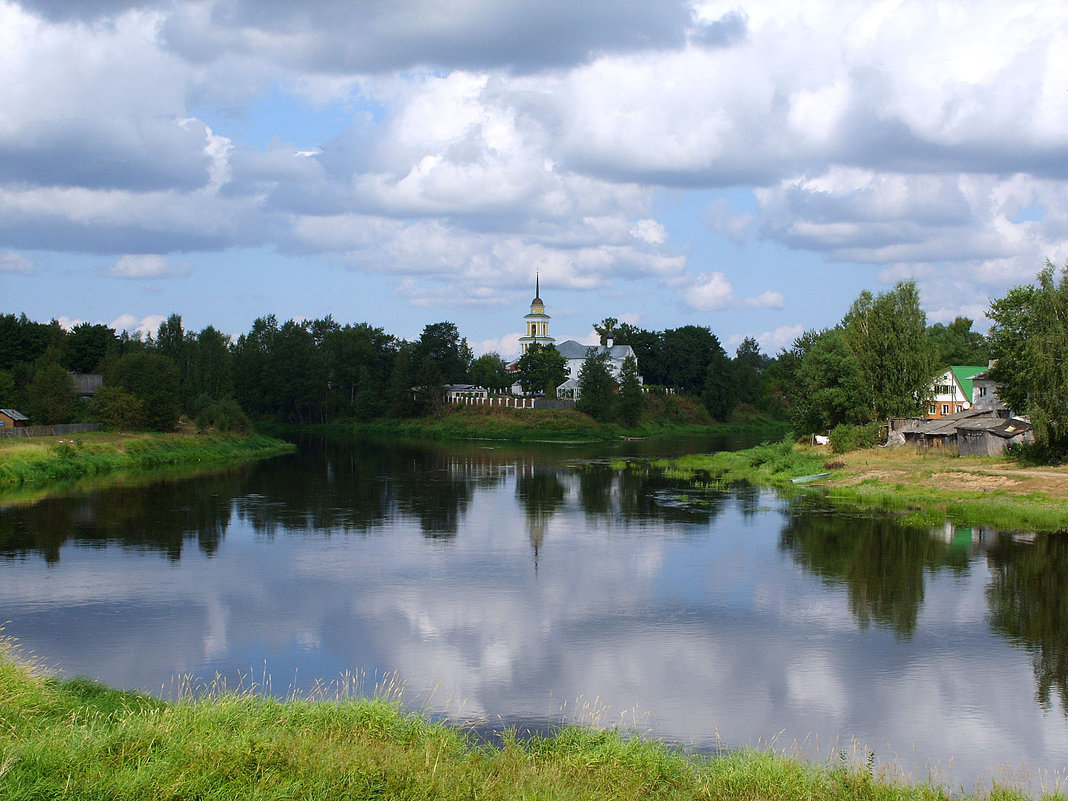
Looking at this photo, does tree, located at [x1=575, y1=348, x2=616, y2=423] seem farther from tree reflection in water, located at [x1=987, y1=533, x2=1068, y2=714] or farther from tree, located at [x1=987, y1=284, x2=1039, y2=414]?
tree reflection in water, located at [x1=987, y1=533, x2=1068, y2=714]

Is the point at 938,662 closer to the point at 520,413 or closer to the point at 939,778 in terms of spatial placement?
the point at 939,778

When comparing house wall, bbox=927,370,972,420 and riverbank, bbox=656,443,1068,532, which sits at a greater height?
house wall, bbox=927,370,972,420

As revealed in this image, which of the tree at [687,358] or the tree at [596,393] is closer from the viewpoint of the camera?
the tree at [596,393]

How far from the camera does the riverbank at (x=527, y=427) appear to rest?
99.2 m

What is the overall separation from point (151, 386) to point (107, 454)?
10.7m

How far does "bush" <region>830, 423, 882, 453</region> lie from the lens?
55469mm

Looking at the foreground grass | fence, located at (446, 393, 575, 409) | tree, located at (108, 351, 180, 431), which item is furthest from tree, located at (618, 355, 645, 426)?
the foreground grass

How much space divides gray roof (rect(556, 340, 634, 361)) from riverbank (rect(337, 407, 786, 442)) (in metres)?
15.9

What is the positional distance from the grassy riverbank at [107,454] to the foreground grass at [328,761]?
3858 cm

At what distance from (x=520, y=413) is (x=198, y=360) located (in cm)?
3548

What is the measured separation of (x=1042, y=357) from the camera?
40.7m

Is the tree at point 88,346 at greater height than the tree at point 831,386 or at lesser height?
greater

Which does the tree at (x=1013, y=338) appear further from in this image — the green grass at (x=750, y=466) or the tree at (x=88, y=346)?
the tree at (x=88, y=346)

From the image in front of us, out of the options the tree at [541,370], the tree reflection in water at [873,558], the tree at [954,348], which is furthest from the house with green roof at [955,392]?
the tree at [541,370]
